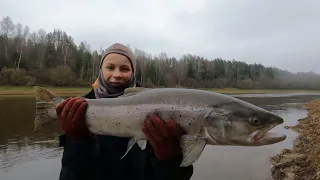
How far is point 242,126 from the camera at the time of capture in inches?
114

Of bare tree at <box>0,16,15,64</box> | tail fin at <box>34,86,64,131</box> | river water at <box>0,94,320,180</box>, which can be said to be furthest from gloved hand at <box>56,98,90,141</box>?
bare tree at <box>0,16,15,64</box>

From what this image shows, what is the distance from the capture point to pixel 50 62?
70.2m

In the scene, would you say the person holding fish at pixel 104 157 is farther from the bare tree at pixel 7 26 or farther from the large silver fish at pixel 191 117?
the bare tree at pixel 7 26

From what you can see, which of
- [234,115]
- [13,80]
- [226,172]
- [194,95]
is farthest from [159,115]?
[13,80]

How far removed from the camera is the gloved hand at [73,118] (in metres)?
3.39

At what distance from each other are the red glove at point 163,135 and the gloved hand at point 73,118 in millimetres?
806

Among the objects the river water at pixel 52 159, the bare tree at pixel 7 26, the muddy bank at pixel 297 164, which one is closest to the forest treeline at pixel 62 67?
the bare tree at pixel 7 26

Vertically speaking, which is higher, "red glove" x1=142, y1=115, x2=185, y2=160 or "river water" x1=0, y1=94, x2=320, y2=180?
"red glove" x1=142, y1=115, x2=185, y2=160

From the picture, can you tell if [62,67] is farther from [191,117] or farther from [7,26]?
[191,117]

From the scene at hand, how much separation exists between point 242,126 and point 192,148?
0.55 m

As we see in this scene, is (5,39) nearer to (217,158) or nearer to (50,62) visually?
(50,62)

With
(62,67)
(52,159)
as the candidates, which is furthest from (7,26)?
(52,159)

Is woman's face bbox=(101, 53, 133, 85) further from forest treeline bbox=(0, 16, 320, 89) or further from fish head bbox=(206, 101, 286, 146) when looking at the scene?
forest treeline bbox=(0, 16, 320, 89)

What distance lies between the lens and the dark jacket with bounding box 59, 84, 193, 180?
3.37 meters
